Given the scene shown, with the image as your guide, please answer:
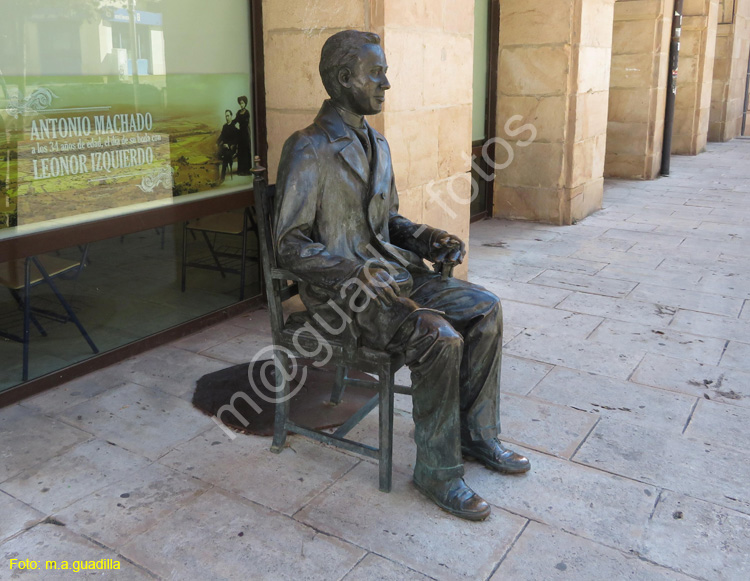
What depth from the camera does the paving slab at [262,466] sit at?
311 centimetres

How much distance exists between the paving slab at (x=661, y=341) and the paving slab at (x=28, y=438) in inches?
129

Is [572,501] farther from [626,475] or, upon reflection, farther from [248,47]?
[248,47]

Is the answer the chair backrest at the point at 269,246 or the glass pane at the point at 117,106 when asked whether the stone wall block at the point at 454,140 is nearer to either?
the glass pane at the point at 117,106

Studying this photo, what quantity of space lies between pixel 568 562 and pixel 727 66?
18501mm

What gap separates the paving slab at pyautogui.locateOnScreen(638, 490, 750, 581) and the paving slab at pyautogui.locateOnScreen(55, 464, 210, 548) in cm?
182

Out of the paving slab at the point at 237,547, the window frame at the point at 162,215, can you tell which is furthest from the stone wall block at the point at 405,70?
the paving slab at the point at 237,547

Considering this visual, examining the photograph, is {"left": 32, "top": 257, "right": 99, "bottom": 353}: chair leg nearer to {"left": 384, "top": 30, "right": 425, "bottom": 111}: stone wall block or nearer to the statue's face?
the statue's face

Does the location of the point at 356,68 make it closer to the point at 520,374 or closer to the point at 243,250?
the point at 520,374

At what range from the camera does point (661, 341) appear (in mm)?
4906

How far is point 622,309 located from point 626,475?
8.20 ft

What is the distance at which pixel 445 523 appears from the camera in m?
2.91

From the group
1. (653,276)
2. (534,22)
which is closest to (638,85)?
(534,22)

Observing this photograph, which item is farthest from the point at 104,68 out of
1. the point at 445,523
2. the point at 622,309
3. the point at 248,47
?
the point at 622,309

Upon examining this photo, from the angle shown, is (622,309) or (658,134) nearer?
(622,309)
